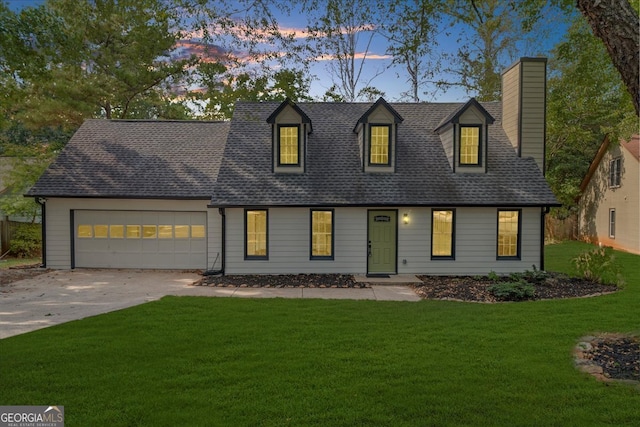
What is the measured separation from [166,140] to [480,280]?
13.8 meters

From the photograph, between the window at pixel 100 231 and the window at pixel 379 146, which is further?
the window at pixel 100 231

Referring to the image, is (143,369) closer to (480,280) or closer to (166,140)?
(480,280)

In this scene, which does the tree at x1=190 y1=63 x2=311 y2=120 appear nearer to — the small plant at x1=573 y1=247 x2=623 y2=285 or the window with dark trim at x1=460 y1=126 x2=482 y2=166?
the window with dark trim at x1=460 y1=126 x2=482 y2=166

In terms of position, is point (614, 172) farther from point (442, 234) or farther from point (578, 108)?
point (442, 234)

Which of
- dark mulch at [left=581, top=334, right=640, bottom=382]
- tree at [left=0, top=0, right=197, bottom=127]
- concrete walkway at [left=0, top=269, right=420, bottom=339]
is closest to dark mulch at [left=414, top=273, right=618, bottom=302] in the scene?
concrete walkway at [left=0, top=269, right=420, bottom=339]

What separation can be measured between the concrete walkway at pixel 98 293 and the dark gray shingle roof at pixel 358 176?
323cm

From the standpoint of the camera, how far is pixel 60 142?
26.2m

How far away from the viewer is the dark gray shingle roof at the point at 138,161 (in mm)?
15319

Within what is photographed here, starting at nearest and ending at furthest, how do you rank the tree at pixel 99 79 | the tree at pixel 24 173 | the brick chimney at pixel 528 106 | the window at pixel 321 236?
the window at pixel 321 236, the brick chimney at pixel 528 106, the tree at pixel 24 173, the tree at pixel 99 79

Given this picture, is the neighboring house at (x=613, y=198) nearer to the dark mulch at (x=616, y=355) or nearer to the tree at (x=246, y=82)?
the dark mulch at (x=616, y=355)

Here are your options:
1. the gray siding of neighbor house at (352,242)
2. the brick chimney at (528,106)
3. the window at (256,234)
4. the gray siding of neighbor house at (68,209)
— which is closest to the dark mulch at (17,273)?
the gray siding of neighbor house at (68,209)

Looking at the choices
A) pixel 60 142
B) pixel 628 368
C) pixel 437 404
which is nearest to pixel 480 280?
pixel 628 368

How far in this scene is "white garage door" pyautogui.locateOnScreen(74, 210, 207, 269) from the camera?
1548cm

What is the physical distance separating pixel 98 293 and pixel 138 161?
6914 mm
